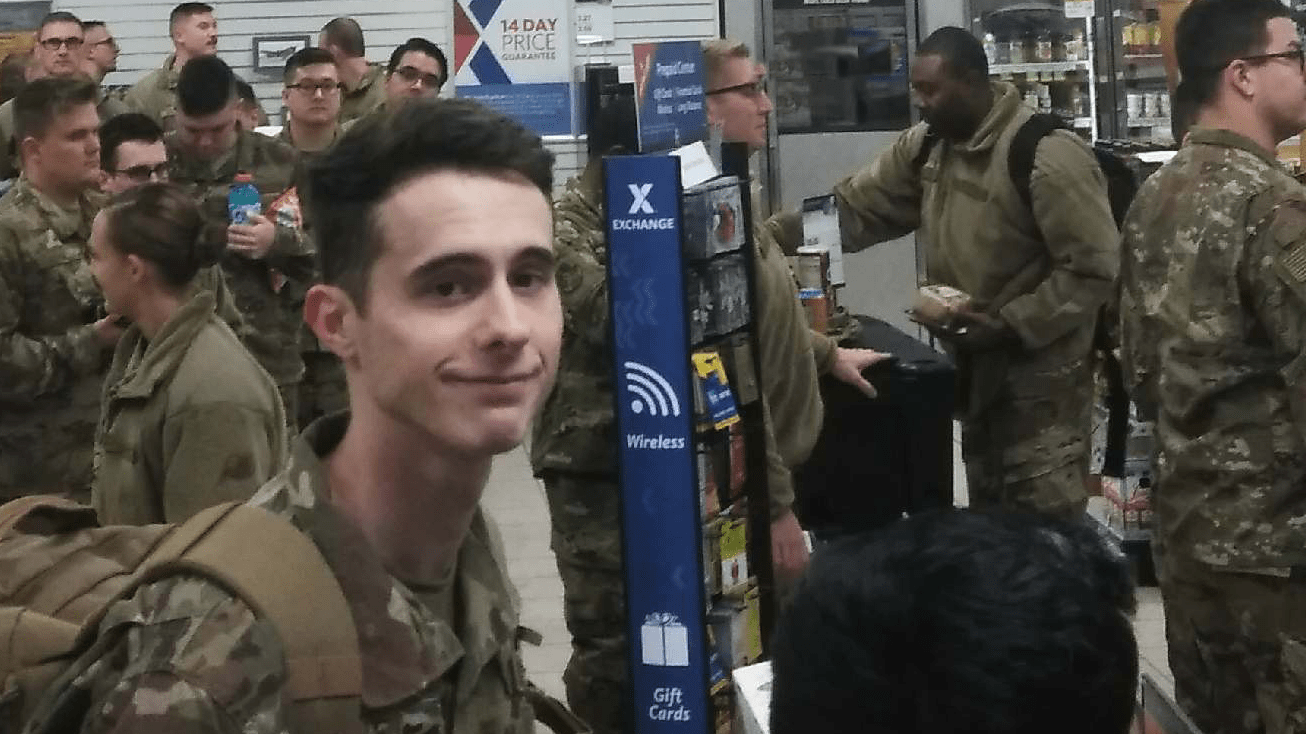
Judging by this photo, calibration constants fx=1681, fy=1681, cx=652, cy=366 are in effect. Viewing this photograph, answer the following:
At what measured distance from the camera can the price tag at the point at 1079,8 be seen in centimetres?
950

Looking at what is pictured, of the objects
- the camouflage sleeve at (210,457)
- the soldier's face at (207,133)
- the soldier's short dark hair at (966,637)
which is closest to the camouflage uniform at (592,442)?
the camouflage sleeve at (210,457)

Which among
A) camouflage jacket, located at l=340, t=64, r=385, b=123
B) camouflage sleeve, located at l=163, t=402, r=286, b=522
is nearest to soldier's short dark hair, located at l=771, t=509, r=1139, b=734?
camouflage sleeve, located at l=163, t=402, r=286, b=522

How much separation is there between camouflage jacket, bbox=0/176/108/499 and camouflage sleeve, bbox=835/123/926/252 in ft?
8.77

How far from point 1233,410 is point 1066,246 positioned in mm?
1650

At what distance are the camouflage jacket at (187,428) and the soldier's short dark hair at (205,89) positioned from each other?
3346 mm

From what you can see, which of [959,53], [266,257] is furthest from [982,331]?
[266,257]

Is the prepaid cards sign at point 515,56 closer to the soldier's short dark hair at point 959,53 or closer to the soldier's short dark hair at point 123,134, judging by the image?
the soldier's short dark hair at point 123,134

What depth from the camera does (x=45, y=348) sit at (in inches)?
186

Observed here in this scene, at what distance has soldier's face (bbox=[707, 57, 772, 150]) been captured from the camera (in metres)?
4.68

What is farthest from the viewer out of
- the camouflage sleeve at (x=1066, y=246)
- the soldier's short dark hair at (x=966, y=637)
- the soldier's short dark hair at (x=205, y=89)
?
the soldier's short dark hair at (x=205, y=89)

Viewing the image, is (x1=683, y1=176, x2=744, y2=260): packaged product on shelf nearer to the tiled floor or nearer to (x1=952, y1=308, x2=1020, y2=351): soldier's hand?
the tiled floor

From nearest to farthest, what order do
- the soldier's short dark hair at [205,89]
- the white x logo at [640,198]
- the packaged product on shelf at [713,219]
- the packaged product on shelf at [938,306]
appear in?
the white x logo at [640,198] < the packaged product on shelf at [713,219] < the packaged product on shelf at [938,306] < the soldier's short dark hair at [205,89]

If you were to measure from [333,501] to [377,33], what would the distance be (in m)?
11.9

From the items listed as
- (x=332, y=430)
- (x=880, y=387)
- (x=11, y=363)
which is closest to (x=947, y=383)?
(x=880, y=387)
